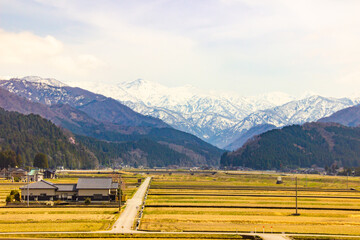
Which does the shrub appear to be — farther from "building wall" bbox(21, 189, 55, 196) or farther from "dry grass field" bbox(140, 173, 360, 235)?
"dry grass field" bbox(140, 173, 360, 235)

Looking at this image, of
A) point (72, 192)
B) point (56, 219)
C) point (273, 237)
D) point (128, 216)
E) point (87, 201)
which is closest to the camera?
point (273, 237)

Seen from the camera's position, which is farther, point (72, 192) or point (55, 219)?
point (72, 192)

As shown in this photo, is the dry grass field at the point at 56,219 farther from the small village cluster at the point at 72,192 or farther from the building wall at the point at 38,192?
the building wall at the point at 38,192

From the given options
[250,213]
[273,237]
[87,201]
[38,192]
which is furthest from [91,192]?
[273,237]

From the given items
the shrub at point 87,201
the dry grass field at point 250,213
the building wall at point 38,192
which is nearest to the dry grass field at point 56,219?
the shrub at point 87,201

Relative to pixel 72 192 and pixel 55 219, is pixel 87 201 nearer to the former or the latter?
pixel 72 192

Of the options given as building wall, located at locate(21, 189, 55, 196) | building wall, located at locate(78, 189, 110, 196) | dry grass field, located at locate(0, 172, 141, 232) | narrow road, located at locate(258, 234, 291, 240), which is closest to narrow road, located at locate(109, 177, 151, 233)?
dry grass field, located at locate(0, 172, 141, 232)

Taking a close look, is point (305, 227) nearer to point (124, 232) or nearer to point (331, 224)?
point (331, 224)

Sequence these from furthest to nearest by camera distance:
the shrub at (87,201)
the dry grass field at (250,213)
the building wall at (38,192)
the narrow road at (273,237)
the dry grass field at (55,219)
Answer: the building wall at (38,192) < the shrub at (87,201) < the dry grass field at (250,213) < the dry grass field at (55,219) < the narrow road at (273,237)
